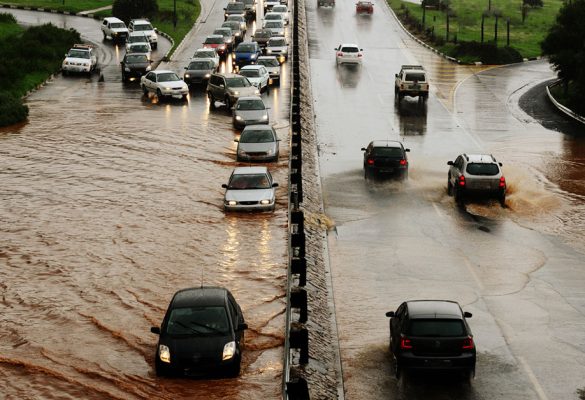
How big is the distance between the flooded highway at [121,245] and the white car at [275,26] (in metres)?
20.1

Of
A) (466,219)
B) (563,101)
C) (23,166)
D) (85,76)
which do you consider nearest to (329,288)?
(466,219)

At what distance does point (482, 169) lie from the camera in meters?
35.6

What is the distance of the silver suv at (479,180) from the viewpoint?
3525 centimetres

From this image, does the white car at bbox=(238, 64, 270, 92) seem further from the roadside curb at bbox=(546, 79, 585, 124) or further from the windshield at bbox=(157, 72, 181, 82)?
the roadside curb at bbox=(546, 79, 585, 124)

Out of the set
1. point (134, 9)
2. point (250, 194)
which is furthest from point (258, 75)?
point (134, 9)

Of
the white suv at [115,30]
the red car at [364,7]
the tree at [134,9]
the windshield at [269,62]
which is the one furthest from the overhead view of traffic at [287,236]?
the red car at [364,7]

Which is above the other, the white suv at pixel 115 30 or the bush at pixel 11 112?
the white suv at pixel 115 30

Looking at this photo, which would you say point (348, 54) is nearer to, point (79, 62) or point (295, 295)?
point (79, 62)

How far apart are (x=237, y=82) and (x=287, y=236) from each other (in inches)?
973

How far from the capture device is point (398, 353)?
65.6 ft

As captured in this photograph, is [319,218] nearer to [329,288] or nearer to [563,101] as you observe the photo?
[329,288]

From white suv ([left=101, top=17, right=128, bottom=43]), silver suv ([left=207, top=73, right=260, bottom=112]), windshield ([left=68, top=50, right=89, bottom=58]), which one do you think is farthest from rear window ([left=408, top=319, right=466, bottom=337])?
white suv ([left=101, top=17, right=128, bottom=43])

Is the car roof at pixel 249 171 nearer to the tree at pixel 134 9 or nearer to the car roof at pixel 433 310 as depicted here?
the car roof at pixel 433 310

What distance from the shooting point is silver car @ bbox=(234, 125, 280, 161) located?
41344 millimetres
